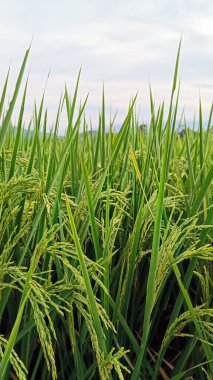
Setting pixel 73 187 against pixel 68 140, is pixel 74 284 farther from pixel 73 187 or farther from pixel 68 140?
pixel 73 187

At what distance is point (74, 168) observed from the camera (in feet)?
4.45

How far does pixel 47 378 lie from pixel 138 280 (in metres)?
0.32

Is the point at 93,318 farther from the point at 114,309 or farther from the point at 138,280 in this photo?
the point at 138,280

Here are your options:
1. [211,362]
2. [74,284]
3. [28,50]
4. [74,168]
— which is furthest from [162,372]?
[28,50]

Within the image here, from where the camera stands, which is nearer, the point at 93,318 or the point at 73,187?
the point at 93,318

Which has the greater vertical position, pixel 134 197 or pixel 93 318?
pixel 134 197

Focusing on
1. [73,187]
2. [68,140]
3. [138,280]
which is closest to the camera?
[68,140]

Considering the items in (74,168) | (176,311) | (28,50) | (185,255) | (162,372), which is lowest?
(162,372)

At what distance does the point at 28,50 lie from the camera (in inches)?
41.7

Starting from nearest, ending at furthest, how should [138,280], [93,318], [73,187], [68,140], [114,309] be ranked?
[93,318] → [114,309] → [68,140] → [138,280] → [73,187]

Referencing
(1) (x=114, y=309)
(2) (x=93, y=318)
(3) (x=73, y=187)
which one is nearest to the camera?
(2) (x=93, y=318)

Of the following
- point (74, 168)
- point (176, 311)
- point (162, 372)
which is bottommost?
point (162, 372)

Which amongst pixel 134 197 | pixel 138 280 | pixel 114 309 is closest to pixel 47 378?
pixel 114 309

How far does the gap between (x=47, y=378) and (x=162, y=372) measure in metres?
0.26
